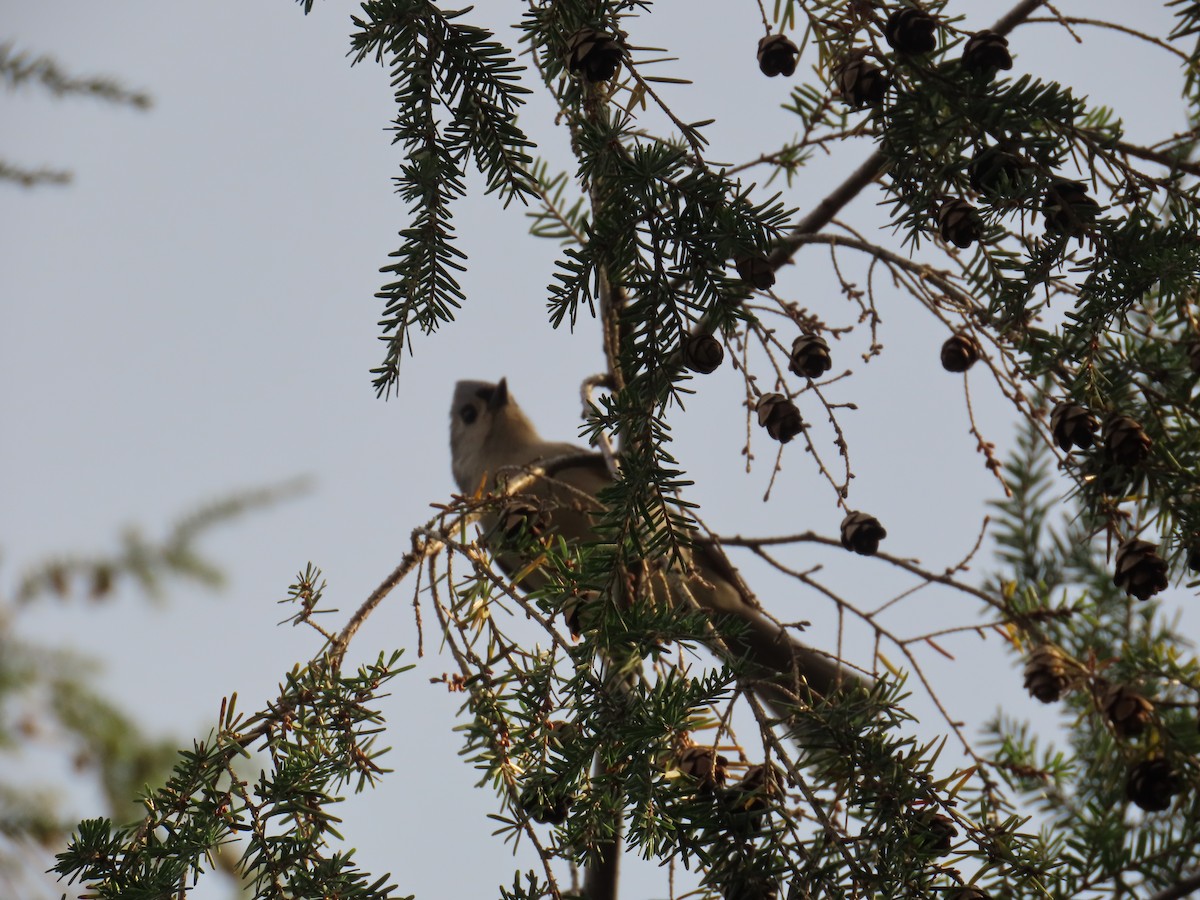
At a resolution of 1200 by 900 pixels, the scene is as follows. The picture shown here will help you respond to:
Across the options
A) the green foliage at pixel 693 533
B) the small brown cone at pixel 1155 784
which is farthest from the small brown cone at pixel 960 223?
the small brown cone at pixel 1155 784

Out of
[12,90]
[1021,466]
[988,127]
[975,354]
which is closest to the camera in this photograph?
[988,127]

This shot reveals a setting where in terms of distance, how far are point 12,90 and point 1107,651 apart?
2.67 m

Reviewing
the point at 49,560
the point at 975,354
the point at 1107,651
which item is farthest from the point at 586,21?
the point at 49,560

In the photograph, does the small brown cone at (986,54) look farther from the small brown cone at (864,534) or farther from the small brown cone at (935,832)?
the small brown cone at (935,832)

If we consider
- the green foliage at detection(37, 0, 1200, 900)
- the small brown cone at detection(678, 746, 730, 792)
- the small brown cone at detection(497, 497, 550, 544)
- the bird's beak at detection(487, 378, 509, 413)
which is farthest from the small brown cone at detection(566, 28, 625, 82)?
the bird's beak at detection(487, 378, 509, 413)

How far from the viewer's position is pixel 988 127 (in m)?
1.17

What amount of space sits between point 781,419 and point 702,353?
9.9 inches

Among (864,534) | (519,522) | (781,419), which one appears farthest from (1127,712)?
(519,522)

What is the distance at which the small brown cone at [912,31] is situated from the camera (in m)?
1.18

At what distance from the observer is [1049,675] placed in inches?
46.4

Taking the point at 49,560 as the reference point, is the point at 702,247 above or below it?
below

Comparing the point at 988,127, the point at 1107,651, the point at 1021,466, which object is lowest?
the point at 1107,651

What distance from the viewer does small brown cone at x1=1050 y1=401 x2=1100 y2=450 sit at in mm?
1230

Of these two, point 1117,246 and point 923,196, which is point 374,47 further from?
point 1117,246
